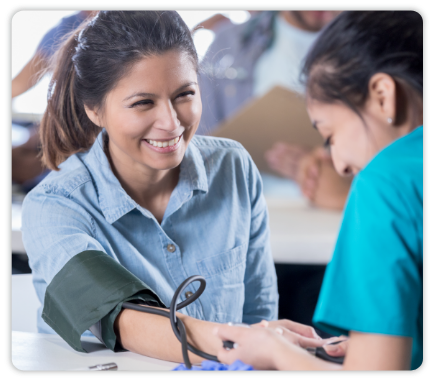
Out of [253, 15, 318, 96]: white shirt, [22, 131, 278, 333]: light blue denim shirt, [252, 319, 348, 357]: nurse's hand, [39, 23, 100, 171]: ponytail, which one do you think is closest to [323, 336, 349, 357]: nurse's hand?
[252, 319, 348, 357]: nurse's hand

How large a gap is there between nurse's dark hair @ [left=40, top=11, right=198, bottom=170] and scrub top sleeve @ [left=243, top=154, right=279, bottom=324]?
207 millimetres

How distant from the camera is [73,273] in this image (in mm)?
720

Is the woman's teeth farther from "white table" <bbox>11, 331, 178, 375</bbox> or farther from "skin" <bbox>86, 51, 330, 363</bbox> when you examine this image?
"white table" <bbox>11, 331, 178, 375</bbox>

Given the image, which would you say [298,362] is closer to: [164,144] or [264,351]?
[264,351]

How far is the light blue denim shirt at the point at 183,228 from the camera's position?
765 mm

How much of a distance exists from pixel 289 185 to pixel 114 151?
0.27 metres

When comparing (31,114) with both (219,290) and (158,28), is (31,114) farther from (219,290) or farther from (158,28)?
(219,290)

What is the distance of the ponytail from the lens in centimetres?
78

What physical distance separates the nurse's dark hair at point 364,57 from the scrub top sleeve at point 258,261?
170 mm

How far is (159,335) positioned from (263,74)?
40 cm

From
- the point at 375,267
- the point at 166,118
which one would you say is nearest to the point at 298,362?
the point at 375,267

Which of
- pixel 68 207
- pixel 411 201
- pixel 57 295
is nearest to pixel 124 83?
pixel 68 207

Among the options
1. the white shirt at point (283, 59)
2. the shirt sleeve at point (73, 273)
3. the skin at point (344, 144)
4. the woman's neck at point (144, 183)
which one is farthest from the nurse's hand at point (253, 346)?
the white shirt at point (283, 59)

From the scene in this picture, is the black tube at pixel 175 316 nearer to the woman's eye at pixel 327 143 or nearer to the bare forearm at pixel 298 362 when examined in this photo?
the bare forearm at pixel 298 362
